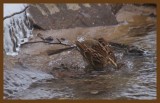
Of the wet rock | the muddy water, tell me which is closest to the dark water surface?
the muddy water

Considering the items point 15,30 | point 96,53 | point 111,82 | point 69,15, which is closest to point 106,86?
point 111,82

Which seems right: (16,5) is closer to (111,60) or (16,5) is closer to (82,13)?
(82,13)

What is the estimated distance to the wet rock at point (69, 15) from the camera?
6.33m

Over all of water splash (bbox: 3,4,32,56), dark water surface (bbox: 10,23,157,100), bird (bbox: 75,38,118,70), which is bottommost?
dark water surface (bbox: 10,23,157,100)

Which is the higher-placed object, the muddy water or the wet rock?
the wet rock

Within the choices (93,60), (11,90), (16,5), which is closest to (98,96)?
(93,60)

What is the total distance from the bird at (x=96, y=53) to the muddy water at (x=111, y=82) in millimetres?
98

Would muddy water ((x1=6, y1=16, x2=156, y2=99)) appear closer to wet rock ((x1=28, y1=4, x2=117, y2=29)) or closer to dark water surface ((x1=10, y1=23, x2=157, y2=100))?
dark water surface ((x1=10, y1=23, x2=157, y2=100))

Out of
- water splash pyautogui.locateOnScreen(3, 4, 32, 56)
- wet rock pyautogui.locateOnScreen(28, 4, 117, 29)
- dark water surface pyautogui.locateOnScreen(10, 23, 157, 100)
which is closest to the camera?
dark water surface pyautogui.locateOnScreen(10, 23, 157, 100)

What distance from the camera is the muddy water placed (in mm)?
5777

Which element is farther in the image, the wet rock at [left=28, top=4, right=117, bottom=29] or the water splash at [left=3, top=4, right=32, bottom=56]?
the wet rock at [left=28, top=4, right=117, bottom=29]

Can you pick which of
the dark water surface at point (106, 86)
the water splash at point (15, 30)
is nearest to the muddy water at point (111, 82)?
the dark water surface at point (106, 86)

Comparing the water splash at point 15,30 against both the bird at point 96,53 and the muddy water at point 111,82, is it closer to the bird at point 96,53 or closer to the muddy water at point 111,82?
the muddy water at point 111,82

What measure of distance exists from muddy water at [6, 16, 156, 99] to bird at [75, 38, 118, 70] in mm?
98
